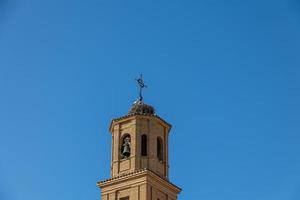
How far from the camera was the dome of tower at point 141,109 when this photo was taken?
42969mm

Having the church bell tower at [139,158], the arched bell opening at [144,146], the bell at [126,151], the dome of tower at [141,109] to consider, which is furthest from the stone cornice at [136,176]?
the dome of tower at [141,109]

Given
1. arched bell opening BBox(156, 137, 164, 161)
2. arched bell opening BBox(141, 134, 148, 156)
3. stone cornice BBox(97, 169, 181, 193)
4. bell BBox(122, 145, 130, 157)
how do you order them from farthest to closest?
arched bell opening BBox(156, 137, 164, 161), bell BBox(122, 145, 130, 157), arched bell opening BBox(141, 134, 148, 156), stone cornice BBox(97, 169, 181, 193)

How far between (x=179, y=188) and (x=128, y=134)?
4.92 m

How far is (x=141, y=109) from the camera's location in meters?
43.2

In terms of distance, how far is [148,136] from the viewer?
4175 cm

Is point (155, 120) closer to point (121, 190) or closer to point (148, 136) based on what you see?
point (148, 136)

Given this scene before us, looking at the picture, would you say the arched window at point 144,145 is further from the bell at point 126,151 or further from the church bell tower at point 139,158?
the bell at point 126,151

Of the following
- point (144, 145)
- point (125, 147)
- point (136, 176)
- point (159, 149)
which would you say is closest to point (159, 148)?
point (159, 149)

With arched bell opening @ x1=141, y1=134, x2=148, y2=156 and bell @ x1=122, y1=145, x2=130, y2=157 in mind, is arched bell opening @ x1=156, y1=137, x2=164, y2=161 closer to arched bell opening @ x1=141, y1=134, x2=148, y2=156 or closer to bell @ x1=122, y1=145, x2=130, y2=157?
arched bell opening @ x1=141, y1=134, x2=148, y2=156

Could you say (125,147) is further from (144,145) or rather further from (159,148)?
(159,148)

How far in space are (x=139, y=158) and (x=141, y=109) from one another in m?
3.93

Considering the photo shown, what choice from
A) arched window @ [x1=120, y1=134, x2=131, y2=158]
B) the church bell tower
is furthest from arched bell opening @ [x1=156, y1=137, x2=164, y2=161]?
arched window @ [x1=120, y1=134, x2=131, y2=158]

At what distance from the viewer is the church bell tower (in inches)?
1553

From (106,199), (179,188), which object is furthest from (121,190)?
(179,188)
